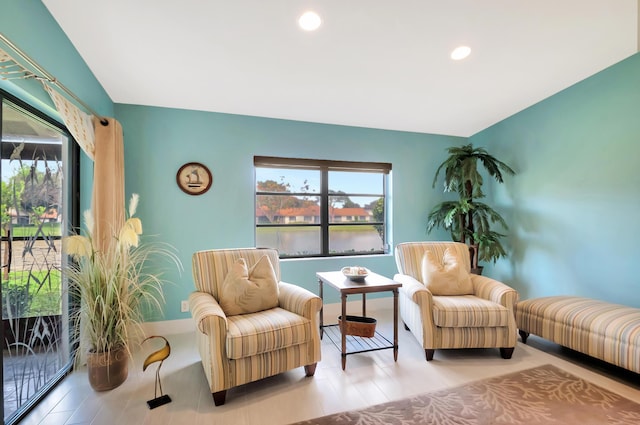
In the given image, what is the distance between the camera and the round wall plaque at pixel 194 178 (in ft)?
10.1

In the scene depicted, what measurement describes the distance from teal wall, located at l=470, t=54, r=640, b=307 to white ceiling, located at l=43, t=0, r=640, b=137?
0.25 m

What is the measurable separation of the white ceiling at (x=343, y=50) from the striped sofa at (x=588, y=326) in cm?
212

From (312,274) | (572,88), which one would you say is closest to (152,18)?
(312,274)

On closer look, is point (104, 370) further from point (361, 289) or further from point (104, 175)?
point (361, 289)

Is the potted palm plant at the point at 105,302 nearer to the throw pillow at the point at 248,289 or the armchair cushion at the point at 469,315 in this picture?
the throw pillow at the point at 248,289

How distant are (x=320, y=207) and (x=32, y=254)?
2.59 metres

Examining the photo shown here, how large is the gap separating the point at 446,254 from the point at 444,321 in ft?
2.58

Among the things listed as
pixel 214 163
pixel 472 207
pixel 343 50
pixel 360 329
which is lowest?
pixel 360 329

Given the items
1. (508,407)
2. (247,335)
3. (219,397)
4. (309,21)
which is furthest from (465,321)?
(309,21)

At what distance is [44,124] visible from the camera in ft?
6.44

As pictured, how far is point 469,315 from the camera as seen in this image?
7.69ft

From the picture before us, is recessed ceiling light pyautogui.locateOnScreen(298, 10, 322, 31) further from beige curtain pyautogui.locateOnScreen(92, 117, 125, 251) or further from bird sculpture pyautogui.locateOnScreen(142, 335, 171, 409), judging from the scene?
bird sculpture pyautogui.locateOnScreen(142, 335, 171, 409)

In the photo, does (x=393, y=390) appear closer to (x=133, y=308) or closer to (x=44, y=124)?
(x=133, y=308)

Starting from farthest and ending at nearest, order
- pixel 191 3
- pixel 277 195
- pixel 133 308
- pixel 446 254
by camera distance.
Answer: pixel 277 195, pixel 446 254, pixel 133 308, pixel 191 3
